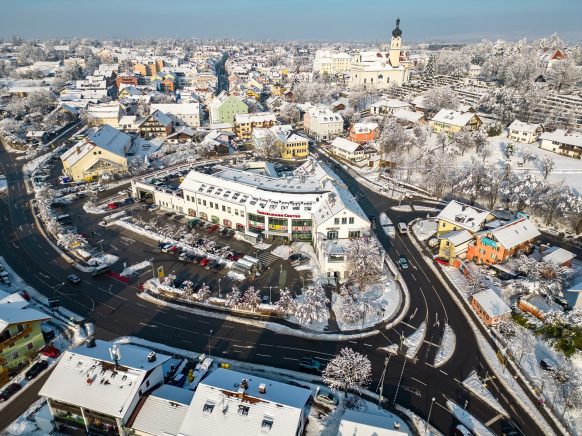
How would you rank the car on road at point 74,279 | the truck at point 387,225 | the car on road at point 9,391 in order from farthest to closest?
1. the truck at point 387,225
2. the car on road at point 74,279
3. the car on road at point 9,391

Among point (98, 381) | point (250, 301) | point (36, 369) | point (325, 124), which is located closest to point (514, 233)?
point (250, 301)

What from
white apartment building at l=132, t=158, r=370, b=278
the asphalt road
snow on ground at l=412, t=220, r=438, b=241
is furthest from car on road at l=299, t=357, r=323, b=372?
snow on ground at l=412, t=220, r=438, b=241

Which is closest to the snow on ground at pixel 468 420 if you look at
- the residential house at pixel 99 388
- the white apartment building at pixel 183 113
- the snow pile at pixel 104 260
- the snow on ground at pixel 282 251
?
the residential house at pixel 99 388

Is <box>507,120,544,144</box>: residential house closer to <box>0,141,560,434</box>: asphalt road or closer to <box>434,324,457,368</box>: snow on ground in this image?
<box>0,141,560,434</box>: asphalt road

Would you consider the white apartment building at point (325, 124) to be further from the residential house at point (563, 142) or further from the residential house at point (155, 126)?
the residential house at point (563, 142)

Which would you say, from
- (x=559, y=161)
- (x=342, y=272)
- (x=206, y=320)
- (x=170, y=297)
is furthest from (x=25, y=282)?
(x=559, y=161)

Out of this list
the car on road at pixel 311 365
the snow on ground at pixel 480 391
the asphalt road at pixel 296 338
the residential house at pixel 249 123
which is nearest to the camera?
the snow on ground at pixel 480 391
